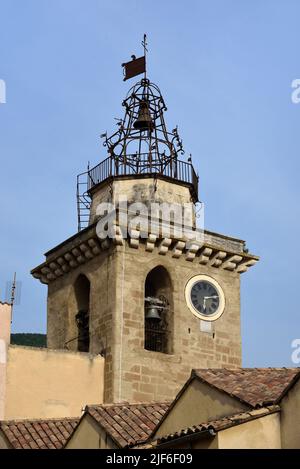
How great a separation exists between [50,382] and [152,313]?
10.8 ft

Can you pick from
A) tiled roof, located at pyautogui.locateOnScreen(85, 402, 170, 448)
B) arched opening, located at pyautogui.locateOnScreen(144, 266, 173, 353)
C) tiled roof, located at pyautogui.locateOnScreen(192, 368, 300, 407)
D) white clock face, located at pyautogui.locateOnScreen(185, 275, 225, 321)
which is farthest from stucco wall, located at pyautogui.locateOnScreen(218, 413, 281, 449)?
white clock face, located at pyautogui.locateOnScreen(185, 275, 225, 321)

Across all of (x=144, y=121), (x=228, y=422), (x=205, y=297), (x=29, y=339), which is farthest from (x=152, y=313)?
(x=29, y=339)

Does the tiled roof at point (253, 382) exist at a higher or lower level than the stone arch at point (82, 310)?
lower

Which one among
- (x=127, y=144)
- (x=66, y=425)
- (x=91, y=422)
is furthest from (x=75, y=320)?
(x=91, y=422)

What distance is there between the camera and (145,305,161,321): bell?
28.6 metres

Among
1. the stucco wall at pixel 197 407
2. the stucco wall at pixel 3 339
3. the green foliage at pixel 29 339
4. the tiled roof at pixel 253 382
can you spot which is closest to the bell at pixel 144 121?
the stucco wall at pixel 3 339

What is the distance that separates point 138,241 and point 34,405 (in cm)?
478

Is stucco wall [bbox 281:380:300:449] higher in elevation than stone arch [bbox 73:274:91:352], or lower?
lower

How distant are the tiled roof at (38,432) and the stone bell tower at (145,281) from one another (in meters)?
4.04

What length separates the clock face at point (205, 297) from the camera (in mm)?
29406

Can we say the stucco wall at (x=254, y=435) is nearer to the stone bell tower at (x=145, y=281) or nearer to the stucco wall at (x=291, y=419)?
the stucco wall at (x=291, y=419)

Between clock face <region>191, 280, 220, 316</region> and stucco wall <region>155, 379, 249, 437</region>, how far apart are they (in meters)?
11.0

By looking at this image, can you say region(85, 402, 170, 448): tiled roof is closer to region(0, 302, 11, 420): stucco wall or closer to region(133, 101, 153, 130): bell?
region(0, 302, 11, 420): stucco wall
